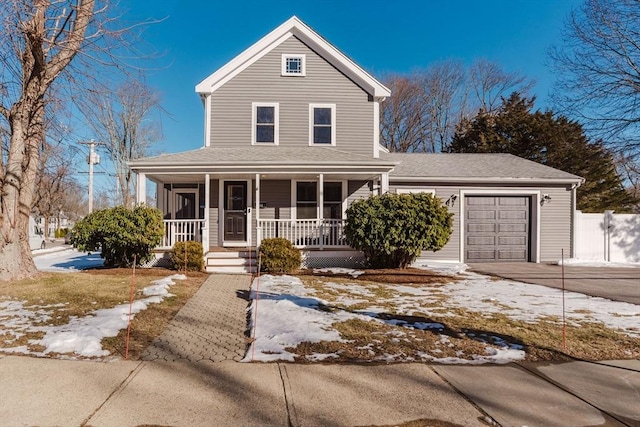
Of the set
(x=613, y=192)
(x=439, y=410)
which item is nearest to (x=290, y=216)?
(x=439, y=410)

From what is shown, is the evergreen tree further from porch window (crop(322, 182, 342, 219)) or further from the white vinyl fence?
porch window (crop(322, 182, 342, 219))

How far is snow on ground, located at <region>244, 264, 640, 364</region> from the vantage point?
166 inches

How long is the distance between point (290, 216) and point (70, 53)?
7.11 metres

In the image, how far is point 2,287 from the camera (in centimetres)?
694

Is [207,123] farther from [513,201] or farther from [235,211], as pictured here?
[513,201]

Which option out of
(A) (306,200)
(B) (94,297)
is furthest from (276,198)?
(B) (94,297)

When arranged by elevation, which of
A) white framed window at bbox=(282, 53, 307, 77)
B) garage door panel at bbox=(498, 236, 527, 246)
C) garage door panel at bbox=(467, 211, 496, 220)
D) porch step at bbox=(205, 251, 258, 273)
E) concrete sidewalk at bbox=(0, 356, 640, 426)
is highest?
white framed window at bbox=(282, 53, 307, 77)

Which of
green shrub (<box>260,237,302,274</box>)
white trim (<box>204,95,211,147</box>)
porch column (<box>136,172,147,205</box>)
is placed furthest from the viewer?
white trim (<box>204,95,211,147</box>)

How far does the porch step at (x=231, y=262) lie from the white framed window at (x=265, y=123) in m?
4.10

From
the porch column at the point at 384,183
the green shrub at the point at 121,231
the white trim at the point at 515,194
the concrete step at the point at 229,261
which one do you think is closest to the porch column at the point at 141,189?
the green shrub at the point at 121,231

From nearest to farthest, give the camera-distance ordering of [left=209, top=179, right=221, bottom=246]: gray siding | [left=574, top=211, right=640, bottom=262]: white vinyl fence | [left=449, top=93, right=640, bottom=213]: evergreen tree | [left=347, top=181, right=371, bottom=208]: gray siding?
[left=209, top=179, right=221, bottom=246]: gray siding
[left=347, top=181, right=371, bottom=208]: gray siding
[left=574, top=211, right=640, bottom=262]: white vinyl fence
[left=449, top=93, right=640, bottom=213]: evergreen tree

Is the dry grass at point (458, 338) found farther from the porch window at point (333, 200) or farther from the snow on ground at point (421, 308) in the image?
the porch window at point (333, 200)

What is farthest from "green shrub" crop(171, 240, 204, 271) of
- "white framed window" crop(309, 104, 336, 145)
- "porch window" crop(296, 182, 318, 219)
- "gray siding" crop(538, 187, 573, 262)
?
"gray siding" crop(538, 187, 573, 262)

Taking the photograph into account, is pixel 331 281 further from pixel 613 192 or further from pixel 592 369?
pixel 613 192
